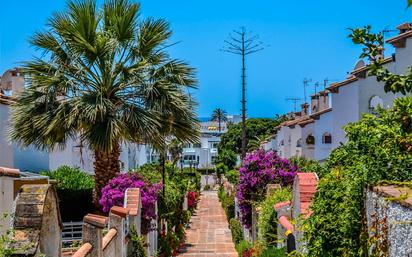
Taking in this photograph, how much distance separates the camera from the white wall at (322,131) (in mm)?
30562

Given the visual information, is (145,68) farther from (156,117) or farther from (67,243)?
(67,243)

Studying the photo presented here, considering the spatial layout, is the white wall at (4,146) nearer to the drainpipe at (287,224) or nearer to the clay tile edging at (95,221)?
the drainpipe at (287,224)

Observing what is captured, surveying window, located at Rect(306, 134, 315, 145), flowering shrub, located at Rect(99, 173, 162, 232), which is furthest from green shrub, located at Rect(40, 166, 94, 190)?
window, located at Rect(306, 134, 315, 145)

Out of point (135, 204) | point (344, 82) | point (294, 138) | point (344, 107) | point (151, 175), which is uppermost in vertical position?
point (344, 82)

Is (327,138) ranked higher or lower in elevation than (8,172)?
higher

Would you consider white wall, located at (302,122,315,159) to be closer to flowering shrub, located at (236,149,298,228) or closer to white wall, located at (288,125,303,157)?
white wall, located at (288,125,303,157)

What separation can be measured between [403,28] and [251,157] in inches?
289

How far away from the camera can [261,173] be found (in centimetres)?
1902

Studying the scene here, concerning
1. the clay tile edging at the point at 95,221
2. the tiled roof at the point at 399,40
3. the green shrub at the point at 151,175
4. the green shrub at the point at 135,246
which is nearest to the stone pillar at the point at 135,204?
the green shrub at the point at 135,246

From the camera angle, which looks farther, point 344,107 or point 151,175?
point 151,175

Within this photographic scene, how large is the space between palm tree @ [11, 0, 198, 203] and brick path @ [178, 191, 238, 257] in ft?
22.0

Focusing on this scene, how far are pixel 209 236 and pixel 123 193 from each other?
14.9 m

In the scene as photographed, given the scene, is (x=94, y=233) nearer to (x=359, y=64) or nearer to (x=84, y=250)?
(x=84, y=250)

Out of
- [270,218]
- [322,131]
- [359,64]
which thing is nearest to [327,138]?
[322,131]
